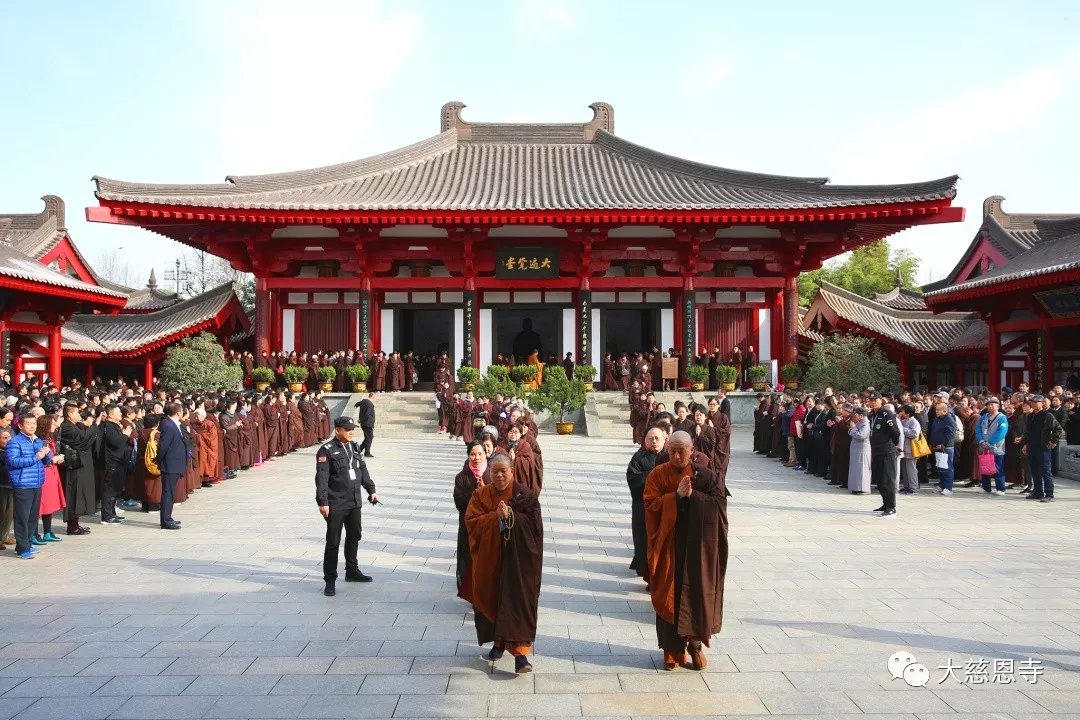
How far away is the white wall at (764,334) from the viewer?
2484 cm

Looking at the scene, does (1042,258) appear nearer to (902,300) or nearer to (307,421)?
(902,300)

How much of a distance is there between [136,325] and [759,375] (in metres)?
20.3

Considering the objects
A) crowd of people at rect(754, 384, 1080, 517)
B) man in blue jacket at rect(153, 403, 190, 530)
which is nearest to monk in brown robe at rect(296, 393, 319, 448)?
man in blue jacket at rect(153, 403, 190, 530)

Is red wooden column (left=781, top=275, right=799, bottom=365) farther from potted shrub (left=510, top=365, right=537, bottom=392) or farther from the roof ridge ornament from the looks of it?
the roof ridge ornament

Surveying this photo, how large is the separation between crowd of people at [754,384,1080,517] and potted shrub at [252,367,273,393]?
14.9 metres

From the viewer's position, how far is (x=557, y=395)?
65.5 feet

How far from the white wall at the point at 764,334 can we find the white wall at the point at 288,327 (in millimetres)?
15147

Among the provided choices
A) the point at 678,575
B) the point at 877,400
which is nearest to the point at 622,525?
the point at 678,575

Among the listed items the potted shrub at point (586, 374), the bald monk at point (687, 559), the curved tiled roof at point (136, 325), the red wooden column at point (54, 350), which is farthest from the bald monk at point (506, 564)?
the curved tiled roof at point (136, 325)

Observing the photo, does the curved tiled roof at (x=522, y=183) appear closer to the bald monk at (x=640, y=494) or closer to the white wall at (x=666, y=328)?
the white wall at (x=666, y=328)

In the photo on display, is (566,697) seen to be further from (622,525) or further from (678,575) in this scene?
(622,525)

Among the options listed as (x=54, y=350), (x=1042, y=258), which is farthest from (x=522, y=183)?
(x=1042, y=258)

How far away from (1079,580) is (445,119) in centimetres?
2732

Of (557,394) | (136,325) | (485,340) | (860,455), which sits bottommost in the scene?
(860,455)
